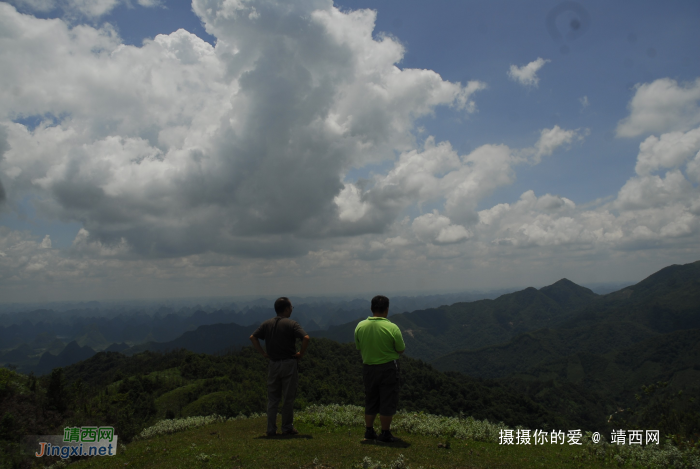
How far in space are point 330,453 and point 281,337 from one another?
106 inches

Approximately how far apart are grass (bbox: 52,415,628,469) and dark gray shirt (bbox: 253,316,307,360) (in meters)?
1.95

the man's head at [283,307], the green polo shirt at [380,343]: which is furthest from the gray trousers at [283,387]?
the green polo shirt at [380,343]

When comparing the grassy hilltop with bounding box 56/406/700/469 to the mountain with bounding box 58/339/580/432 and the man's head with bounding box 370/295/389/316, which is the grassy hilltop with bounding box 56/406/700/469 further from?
the mountain with bounding box 58/339/580/432

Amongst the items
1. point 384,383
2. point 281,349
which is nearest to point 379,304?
point 384,383

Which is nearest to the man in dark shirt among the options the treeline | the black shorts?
the black shorts

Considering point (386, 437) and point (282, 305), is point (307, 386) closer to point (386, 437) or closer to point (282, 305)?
point (386, 437)

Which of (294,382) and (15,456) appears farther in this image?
(15,456)

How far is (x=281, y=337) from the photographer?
28.0ft

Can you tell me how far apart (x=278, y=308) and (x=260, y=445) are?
305 cm

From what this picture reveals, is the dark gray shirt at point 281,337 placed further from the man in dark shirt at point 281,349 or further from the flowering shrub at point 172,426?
the flowering shrub at point 172,426

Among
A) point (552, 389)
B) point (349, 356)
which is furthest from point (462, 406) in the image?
point (552, 389)

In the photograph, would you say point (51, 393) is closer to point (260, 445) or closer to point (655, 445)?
point (260, 445)

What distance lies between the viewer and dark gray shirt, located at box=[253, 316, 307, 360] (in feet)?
28.0

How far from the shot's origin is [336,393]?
71312 millimetres
